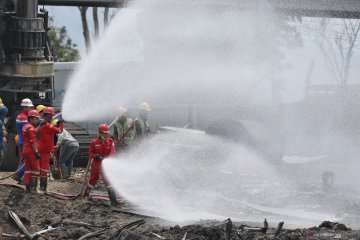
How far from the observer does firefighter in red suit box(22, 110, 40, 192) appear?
48.3 feet

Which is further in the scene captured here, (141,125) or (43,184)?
(141,125)

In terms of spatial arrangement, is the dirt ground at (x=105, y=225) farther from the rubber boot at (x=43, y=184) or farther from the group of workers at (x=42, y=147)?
the rubber boot at (x=43, y=184)

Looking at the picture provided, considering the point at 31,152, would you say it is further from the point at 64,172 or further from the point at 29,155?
the point at 64,172

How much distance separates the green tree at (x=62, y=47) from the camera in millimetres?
37719

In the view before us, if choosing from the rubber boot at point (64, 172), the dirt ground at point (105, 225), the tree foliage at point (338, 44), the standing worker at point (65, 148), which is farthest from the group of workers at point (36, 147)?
the tree foliage at point (338, 44)

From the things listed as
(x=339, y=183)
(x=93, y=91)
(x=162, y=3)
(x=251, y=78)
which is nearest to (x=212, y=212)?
(x=339, y=183)

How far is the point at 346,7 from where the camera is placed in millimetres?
19844

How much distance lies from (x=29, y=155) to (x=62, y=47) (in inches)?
993

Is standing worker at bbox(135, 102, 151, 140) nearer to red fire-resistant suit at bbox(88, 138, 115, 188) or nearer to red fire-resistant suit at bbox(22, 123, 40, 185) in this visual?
red fire-resistant suit at bbox(88, 138, 115, 188)

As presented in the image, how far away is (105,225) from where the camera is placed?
1266cm

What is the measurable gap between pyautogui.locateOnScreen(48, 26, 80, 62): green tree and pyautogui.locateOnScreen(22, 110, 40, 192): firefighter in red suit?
69.6ft

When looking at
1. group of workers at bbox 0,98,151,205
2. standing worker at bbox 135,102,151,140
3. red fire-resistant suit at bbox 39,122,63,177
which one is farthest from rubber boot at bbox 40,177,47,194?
standing worker at bbox 135,102,151,140

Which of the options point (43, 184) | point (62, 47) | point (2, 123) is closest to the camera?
point (43, 184)

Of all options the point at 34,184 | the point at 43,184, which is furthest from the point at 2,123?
the point at 34,184
